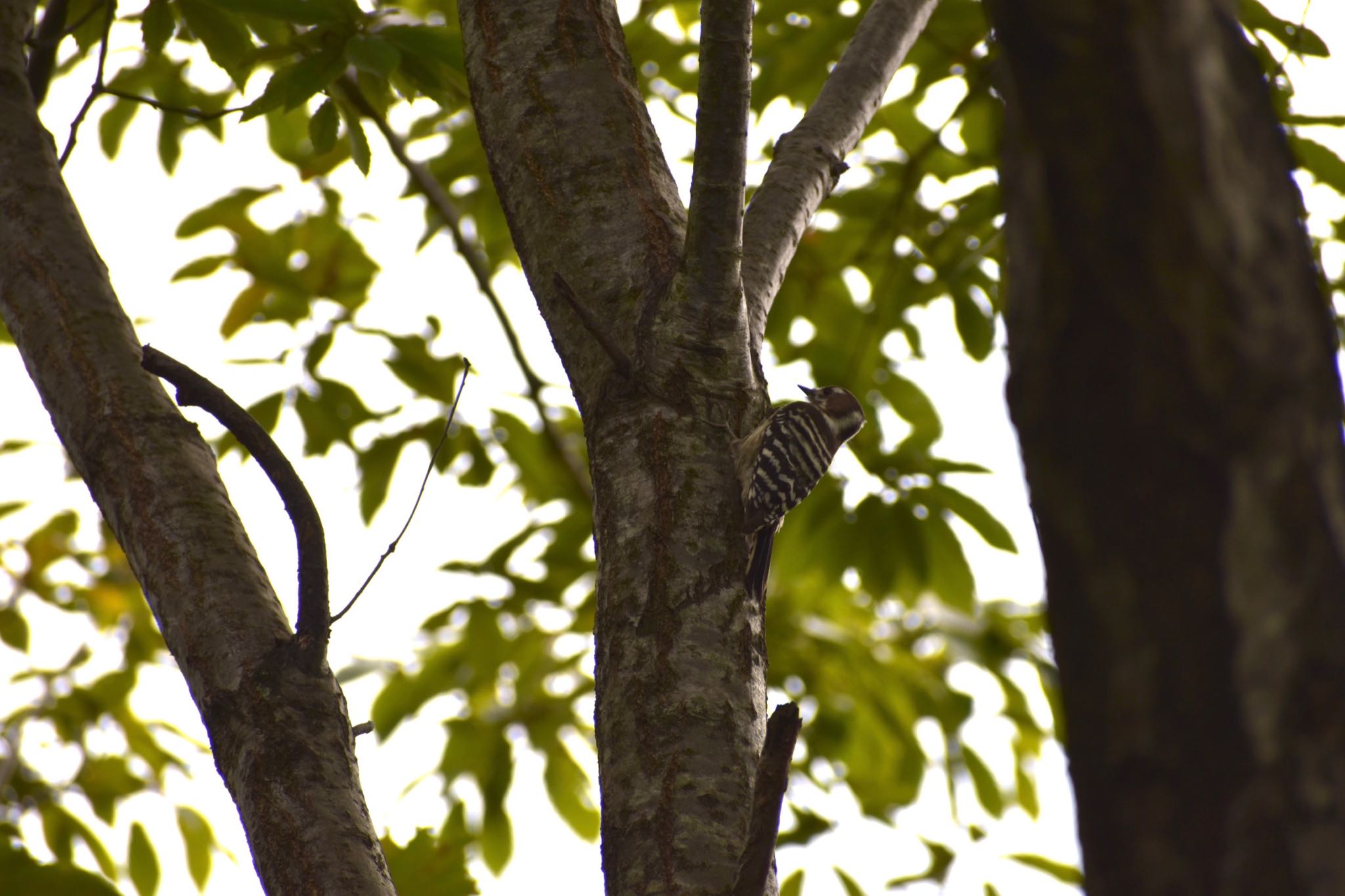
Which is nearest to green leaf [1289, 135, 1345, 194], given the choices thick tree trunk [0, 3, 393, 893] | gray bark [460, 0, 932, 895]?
gray bark [460, 0, 932, 895]

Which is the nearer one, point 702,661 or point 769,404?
point 702,661

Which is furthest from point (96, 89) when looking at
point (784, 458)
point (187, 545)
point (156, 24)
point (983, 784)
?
point (983, 784)

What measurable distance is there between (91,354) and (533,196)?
3.35 feet

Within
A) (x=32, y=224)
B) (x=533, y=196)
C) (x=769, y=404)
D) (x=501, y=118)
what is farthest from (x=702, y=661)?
(x=32, y=224)

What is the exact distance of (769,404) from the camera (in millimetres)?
2707

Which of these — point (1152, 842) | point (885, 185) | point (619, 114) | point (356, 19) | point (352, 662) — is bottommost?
point (1152, 842)

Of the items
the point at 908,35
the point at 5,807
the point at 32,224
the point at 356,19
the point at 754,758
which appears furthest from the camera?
the point at 5,807

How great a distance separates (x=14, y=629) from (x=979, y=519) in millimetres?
4473

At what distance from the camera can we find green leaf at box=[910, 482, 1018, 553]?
3.86 m

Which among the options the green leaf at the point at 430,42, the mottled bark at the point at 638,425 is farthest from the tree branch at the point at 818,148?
the green leaf at the point at 430,42

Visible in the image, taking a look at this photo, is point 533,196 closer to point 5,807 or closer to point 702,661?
point 702,661

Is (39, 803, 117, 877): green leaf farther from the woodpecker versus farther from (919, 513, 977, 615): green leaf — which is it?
(919, 513, 977, 615): green leaf

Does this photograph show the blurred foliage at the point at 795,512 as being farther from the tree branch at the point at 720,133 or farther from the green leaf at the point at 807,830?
the tree branch at the point at 720,133

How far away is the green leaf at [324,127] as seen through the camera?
3.34m
